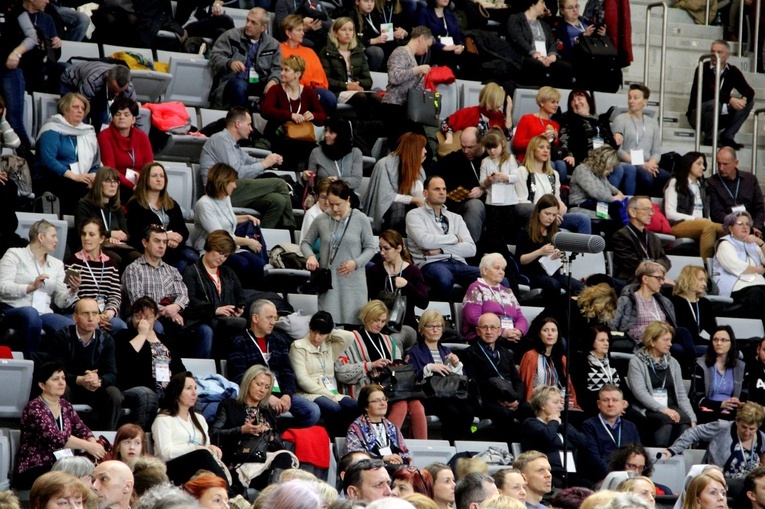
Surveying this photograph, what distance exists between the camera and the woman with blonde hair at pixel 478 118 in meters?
12.2

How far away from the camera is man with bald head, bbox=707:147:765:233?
12.6m

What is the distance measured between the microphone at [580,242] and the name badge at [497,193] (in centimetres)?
291

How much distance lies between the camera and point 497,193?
11406mm

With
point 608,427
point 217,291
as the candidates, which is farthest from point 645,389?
point 217,291

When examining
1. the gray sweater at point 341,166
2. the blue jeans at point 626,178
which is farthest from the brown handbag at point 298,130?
the blue jeans at point 626,178

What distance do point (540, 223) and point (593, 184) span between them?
3.63ft

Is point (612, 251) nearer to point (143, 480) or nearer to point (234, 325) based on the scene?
point (234, 325)

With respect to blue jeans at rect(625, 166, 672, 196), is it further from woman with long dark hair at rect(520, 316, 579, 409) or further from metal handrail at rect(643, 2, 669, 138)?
woman with long dark hair at rect(520, 316, 579, 409)

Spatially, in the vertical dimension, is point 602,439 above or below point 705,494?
below

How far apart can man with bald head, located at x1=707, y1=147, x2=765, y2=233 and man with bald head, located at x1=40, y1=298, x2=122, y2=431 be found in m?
5.86

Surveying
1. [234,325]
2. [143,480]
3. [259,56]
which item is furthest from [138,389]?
[259,56]

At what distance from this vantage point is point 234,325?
30.8 feet

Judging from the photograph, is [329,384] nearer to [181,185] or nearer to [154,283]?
[154,283]

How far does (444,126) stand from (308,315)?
2832mm
